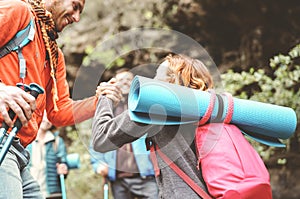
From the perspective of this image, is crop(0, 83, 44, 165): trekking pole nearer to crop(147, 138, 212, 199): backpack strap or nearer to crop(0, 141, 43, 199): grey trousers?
crop(0, 141, 43, 199): grey trousers

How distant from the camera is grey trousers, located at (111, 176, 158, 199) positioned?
6.46m

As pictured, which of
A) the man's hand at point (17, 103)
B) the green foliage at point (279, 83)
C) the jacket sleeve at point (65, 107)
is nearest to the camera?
the man's hand at point (17, 103)

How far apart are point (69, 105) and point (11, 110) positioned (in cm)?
109

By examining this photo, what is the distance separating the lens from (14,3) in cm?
279

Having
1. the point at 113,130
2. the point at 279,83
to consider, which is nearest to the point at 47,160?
the point at 279,83

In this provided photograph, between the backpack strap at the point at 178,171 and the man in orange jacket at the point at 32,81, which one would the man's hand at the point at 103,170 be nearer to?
the man in orange jacket at the point at 32,81

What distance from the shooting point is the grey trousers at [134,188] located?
6465mm

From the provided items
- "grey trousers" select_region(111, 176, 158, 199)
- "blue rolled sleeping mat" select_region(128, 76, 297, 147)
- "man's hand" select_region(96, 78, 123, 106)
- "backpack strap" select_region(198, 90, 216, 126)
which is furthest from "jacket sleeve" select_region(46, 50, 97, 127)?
"grey trousers" select_region(111, 176, 158, 199)

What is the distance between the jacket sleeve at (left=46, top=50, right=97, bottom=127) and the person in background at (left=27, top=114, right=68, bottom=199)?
10.4ft

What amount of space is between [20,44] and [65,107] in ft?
2.63

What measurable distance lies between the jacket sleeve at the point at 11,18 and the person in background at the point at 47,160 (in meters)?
4.01

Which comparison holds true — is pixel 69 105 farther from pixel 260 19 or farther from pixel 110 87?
pixel 260 19

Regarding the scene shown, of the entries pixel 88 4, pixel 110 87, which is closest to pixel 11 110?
pixel 110 87

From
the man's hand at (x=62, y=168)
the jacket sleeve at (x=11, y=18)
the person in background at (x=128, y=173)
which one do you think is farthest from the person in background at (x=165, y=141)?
the man's hand at (x=62, y=168)
